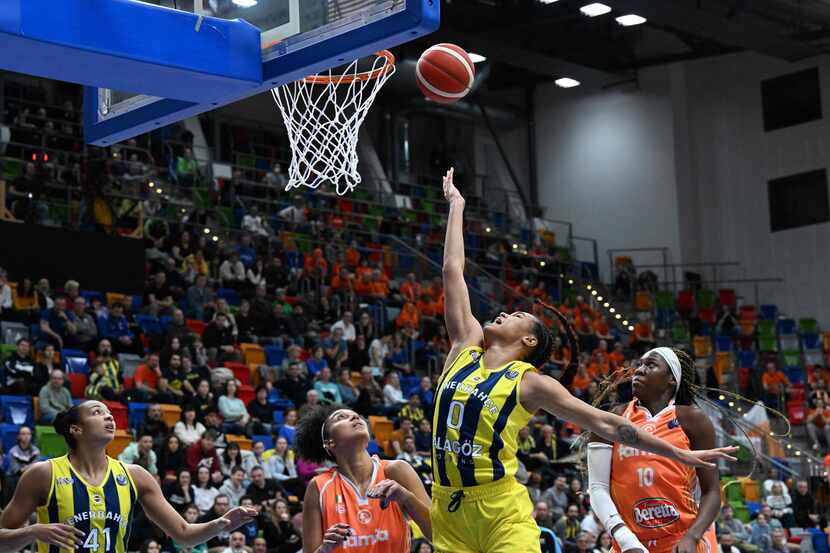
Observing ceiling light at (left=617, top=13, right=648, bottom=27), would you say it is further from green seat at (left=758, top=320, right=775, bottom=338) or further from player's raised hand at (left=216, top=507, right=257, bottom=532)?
player's raised hand at (left=216, top=507, right=257, bottom=532)

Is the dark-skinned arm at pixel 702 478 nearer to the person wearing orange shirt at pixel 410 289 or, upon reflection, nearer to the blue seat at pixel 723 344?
the person wearing orange shirt at pixel 410 289

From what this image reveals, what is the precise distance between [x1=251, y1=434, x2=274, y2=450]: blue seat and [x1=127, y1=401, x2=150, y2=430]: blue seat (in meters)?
1.27

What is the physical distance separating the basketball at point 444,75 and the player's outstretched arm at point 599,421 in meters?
2.57

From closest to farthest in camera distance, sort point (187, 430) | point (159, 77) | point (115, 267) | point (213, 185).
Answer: point (159, 77) < point (187, 430) < point (115, 267) < point (213, 185)

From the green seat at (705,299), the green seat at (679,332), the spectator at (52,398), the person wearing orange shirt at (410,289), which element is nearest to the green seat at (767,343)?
the green seat at (705,299)

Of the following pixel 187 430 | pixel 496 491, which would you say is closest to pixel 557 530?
pixel 187 430

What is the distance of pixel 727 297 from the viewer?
1048 inches

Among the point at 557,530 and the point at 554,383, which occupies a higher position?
the point at 554,383

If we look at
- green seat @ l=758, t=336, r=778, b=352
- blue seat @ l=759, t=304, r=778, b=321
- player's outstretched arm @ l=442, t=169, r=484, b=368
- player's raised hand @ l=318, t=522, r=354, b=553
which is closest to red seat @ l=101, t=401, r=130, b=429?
player's raised hand @ l=318, t=522, r=354, b=553

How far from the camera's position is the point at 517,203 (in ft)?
93.5

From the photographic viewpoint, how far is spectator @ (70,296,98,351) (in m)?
14.7

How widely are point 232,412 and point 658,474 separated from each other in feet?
29.8

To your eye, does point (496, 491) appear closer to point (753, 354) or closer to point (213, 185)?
point (213, 185)

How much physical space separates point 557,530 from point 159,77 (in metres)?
9.38
